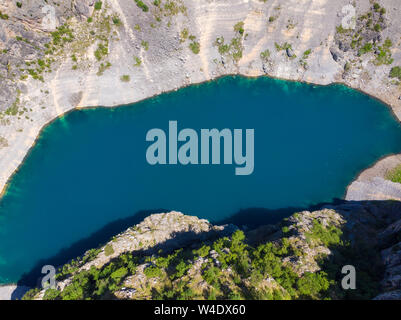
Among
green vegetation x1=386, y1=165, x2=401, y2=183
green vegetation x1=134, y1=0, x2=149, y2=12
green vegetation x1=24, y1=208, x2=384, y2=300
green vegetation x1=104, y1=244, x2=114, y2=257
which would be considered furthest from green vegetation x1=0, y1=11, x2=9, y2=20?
green vegetation x1=386, y1=165, x2=401, y2=183

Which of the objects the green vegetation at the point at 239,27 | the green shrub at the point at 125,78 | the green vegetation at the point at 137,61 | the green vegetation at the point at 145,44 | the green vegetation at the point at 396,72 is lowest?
the green shrub at the point at 125,78

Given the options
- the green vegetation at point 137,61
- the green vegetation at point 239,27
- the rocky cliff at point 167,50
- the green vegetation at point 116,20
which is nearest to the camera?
the rocky cliff at point 167,50

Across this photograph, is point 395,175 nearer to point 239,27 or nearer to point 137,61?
point 239,27

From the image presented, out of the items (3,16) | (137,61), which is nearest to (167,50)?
(137,61)

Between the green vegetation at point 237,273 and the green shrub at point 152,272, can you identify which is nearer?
the green vegetation at point 237,273

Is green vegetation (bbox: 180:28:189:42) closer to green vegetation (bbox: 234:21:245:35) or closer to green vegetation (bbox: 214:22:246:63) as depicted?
green vegetation (bbox: 214:22:246:63)

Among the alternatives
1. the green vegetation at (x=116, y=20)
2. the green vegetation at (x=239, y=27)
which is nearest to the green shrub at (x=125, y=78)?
the green vegetation at (x=116, y=20)

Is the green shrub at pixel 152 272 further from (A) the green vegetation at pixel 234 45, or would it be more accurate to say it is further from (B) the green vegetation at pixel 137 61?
(A) the green vegetation at pixel 234 45
